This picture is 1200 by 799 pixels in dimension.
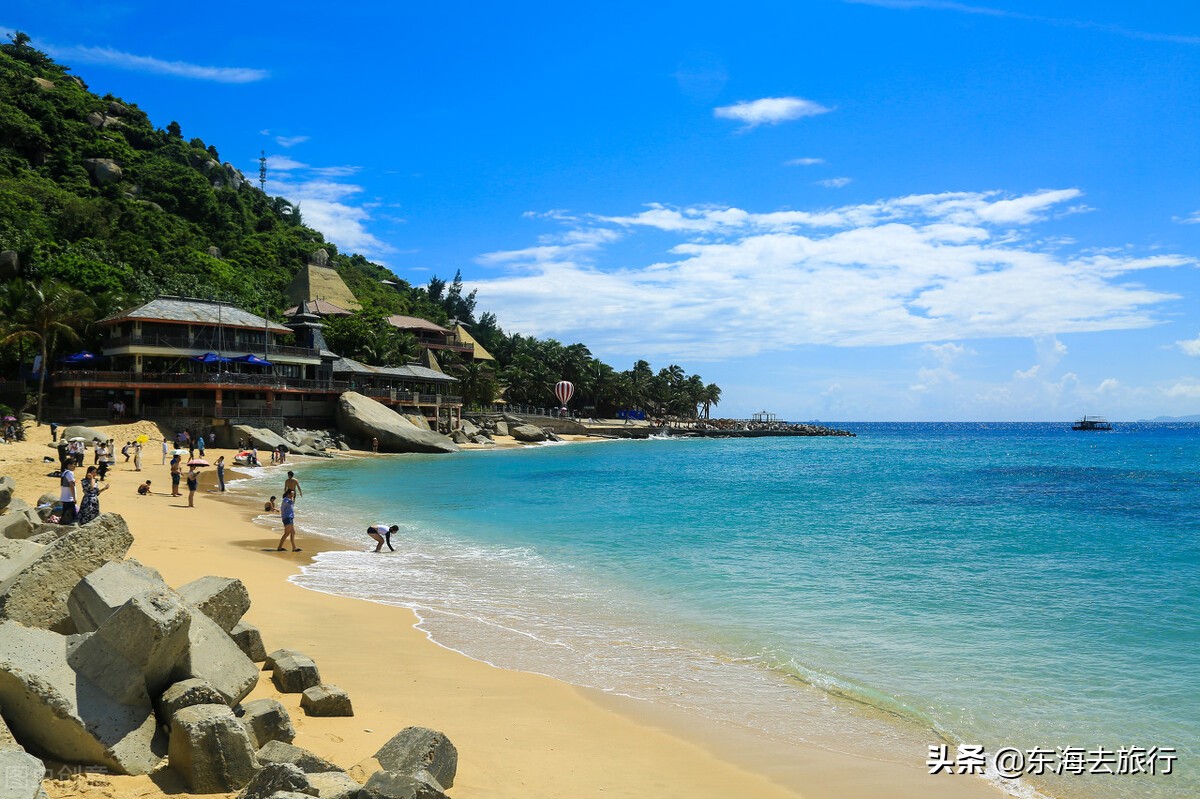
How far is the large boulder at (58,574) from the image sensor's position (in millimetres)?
6328

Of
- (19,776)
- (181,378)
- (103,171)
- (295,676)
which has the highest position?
(103,171)

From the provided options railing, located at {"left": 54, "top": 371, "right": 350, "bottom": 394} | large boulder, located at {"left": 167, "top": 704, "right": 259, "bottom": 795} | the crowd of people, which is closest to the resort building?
railing, located at {"left": 54, "top": 371, "right": 350, "bottom": 394}

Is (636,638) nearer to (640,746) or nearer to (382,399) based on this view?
(640,746)

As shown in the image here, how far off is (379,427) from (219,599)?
4919cm

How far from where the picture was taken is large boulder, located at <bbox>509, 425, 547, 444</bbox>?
77581mm

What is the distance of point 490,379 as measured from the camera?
8044 centimetres

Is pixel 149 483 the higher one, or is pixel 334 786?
pixel 334 786

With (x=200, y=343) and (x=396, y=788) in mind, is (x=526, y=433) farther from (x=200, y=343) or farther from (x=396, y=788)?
(x=396, y=788)

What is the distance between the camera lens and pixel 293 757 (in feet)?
17.2

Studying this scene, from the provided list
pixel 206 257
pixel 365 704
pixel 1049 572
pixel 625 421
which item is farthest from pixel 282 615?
pixel 625 421

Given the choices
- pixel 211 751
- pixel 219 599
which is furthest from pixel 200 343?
pixel 211 751

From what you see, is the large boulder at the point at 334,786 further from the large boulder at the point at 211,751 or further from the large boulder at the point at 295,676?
the large boulder at the point at 295,676

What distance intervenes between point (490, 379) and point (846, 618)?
6959cm

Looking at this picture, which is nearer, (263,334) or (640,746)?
(640,746)
